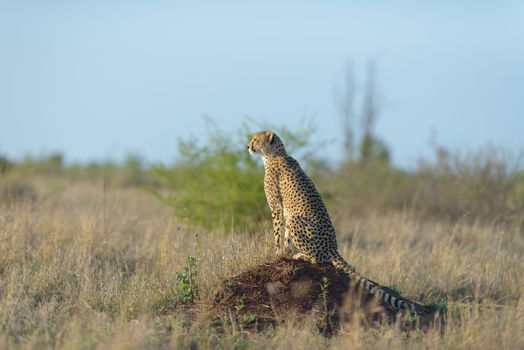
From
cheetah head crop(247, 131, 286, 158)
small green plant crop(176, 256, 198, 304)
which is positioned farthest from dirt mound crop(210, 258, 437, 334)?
cheetah head crop(247, 131, 286, 158)

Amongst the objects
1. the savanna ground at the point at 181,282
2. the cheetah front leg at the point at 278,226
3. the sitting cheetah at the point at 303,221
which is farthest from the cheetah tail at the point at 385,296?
A: the cheetah front leg at the point at 278,226

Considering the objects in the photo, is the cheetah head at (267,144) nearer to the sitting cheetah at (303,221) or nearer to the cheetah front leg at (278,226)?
the sitting cheetah at (303,221)

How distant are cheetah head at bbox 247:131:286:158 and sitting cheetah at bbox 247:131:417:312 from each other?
0.14m

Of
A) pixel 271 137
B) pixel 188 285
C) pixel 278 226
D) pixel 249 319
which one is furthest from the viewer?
pixel 271 137

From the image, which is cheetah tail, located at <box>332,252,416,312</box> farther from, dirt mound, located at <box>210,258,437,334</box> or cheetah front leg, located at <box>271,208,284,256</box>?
cheetah front leg, located at <box>271,208,284,256</box>

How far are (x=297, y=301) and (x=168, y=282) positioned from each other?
1.16 metres

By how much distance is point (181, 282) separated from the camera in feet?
20.8

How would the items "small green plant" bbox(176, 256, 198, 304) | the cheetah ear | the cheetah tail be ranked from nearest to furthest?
the cheetah tail, "small green plant" bbox(176, 256, 198, 304), the cheetah ear

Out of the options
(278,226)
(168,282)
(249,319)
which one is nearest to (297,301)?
(249,319)

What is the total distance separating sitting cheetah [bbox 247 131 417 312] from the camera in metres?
6.26

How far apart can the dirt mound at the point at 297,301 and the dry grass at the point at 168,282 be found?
14 centimetres

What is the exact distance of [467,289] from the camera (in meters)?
7.79

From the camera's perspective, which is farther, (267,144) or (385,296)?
(267,144)

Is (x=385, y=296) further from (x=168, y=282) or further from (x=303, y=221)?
(x=168, y=282)
